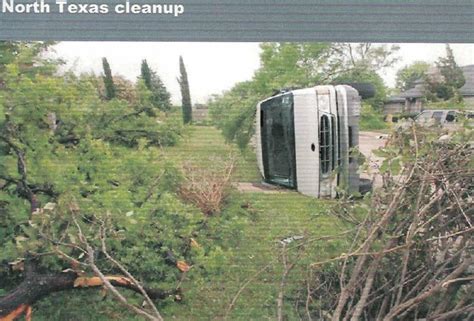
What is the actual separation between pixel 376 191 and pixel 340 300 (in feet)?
2.17

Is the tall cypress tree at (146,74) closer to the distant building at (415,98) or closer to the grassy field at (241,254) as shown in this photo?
the grassy field at (241,254)

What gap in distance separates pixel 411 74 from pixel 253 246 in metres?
1.38

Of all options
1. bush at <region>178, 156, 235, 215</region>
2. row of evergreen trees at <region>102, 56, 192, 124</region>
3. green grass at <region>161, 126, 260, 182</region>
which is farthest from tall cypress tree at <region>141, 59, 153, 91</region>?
bush at <region>178, 156, 235, 215</region>

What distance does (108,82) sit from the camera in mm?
3633

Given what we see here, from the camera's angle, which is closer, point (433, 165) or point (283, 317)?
point (433, 165)

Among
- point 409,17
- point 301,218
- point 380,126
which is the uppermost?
point 409,17

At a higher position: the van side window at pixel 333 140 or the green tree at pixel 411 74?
the green tree at pixel 411 74


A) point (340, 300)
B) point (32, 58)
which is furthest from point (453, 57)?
point (32, 58)

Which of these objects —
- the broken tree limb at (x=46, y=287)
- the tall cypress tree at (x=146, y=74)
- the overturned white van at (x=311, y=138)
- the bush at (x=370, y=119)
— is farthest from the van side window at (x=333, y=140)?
the broken tree limb at (x=46, y=287)

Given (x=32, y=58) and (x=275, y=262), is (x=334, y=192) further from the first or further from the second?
(x=32, y=58)

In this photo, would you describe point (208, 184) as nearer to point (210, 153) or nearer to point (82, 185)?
point (210, 153)

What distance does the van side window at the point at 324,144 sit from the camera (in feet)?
11.9

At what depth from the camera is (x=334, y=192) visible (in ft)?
12.0

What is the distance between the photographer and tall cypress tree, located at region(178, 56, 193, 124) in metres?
3.62
